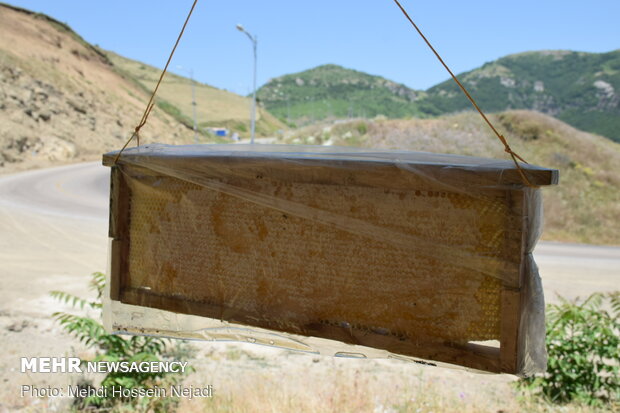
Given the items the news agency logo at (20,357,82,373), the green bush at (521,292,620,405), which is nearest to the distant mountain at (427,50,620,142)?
the green bush at (521,292,620,405)

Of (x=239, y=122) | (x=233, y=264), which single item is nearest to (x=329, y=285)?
(x=233, y=264)

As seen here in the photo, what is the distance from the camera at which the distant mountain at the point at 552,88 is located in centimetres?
7156

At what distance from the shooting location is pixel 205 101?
253ft

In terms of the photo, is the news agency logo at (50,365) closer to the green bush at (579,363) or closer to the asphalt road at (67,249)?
the asphalt road at (67,249)

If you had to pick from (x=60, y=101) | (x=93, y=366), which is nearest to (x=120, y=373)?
(x=93, y=366)

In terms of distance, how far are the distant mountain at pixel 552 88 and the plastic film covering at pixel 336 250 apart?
6759cm

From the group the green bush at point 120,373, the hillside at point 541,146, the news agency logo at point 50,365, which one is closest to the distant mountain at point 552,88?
the hillside at point 541,146

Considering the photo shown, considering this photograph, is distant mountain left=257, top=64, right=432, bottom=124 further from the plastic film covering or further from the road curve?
the plastic film covering

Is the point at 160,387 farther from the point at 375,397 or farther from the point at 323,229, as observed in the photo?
the point at 323,229

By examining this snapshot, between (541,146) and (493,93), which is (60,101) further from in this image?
(493,93)

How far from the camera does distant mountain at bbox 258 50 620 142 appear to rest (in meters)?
76.6

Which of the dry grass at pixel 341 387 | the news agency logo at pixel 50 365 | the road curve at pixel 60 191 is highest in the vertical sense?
the road curve at pixel 60 191

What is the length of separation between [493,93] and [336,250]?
10747cm

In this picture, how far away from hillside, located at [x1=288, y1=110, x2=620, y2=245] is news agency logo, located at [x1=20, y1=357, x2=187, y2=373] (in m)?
15.6
